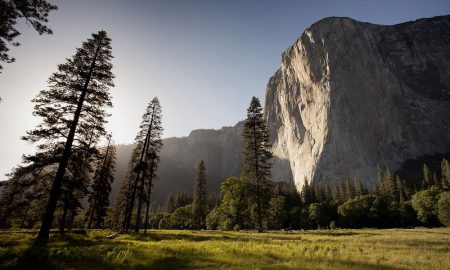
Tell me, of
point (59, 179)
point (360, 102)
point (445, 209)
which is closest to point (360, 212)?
point (445, 209)

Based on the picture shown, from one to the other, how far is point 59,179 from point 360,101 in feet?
557

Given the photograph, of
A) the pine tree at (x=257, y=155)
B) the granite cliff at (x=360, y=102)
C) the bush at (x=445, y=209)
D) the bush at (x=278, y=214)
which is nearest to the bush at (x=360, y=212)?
the bush at (x=445, y=209)

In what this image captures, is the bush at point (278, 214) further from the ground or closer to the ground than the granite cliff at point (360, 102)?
closer to the ground

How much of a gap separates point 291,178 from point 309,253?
179394mm

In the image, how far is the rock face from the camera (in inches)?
6063

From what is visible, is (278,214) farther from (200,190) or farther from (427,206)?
(427,206)

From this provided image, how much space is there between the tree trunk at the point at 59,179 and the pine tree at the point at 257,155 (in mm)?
20275

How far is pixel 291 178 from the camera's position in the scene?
614 feet

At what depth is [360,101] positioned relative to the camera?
16500cm

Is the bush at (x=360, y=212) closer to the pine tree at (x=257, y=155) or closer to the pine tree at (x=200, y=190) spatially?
the pine tree at (x=200, y=190)

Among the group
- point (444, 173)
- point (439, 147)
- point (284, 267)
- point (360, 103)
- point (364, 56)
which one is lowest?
point (284, 267)

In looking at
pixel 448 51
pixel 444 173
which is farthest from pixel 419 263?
pixel 448 51

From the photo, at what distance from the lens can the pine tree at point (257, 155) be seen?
117 ft

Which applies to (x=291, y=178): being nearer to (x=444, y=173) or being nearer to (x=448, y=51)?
(x=444, y=173)
